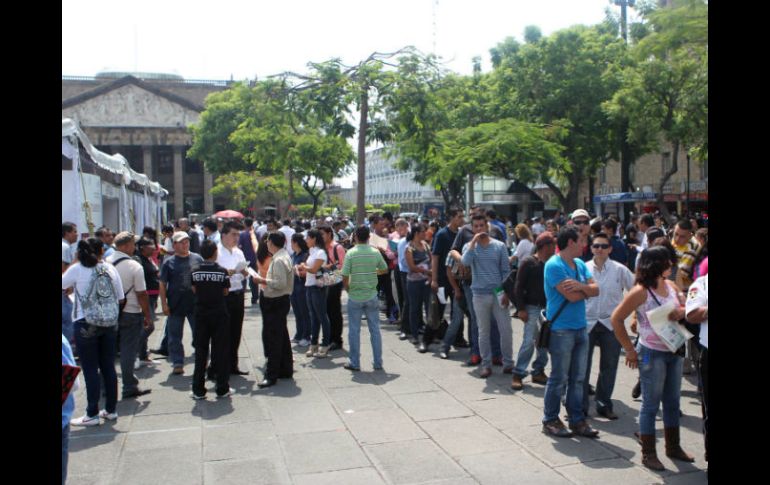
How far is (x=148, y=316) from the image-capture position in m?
7.20

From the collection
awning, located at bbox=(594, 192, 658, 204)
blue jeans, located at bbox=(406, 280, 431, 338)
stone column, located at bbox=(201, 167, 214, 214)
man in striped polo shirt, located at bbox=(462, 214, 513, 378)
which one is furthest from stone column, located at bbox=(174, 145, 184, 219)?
man in striped polo shirt, located at bbox=(462, 214, 513, 378)

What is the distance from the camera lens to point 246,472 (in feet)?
16.9

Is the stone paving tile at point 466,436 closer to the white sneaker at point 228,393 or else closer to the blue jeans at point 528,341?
the blue jeans at point 528,341

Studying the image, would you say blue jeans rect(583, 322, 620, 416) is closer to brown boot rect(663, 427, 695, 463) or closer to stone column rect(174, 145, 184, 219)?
brown boot rect(663, 427, 695, 463)

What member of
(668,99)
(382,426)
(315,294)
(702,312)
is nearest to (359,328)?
(315,294)

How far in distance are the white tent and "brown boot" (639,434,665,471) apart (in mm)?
5201

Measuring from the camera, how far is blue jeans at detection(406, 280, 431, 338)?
32.1 ft

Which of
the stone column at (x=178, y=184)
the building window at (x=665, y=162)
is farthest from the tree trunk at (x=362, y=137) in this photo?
the stone column at (x=178, y=184)

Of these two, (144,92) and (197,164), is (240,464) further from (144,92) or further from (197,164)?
(197,164)

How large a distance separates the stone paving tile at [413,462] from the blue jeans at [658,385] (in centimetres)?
139

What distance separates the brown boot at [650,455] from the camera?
16.4 ft

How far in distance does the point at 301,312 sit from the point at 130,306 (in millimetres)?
3188

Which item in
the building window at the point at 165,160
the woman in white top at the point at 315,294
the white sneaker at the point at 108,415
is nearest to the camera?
the white sneaker at the point at 108,415

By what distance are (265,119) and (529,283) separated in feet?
31.1
